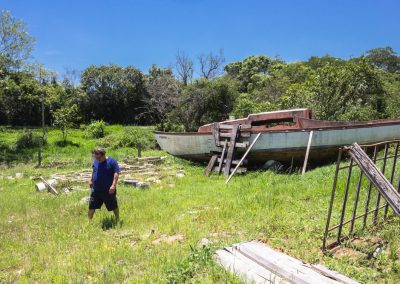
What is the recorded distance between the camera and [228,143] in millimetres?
12125

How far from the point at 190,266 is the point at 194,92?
23.9 metres

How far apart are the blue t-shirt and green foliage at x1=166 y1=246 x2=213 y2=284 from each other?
282 centimetres

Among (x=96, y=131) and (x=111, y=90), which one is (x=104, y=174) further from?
(x=111, y=90)

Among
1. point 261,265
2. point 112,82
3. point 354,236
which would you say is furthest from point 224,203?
point 112,82

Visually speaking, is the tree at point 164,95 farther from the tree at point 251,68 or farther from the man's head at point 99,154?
the man's head at point 99,154

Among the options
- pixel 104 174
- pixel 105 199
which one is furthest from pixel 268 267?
pixel 104 174

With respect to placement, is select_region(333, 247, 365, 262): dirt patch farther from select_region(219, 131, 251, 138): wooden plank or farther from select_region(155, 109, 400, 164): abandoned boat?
select_region(219, 131, 251, 138): wooden plank

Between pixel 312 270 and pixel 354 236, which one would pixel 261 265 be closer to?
pixel 312 270

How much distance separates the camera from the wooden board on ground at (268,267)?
354 centimetres

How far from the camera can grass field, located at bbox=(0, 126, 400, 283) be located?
414cm

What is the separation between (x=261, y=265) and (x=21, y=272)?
307 cm

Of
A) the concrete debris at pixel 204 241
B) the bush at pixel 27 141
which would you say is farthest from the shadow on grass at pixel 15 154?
the concrete debris at pixel 204 241

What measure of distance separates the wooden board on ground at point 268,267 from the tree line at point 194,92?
14827 mm

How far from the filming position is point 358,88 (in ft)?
63.5
